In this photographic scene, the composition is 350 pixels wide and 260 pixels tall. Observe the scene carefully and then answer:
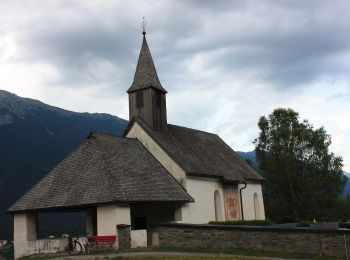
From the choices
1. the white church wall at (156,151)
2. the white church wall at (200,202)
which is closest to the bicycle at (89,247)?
the white church wall at (200,202)

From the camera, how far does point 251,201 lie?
42.2m

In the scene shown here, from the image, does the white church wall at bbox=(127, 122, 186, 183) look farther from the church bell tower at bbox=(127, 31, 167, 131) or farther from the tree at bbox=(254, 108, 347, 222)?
the tree at bbox=(254, 108, 347, 222)

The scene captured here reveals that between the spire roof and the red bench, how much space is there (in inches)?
558

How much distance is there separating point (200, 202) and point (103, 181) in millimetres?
7947

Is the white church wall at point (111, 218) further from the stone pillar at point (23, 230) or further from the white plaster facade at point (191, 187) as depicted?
the stone pillar at point (23, 230)

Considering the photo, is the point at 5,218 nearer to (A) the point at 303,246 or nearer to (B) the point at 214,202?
(B) the point at 214,202

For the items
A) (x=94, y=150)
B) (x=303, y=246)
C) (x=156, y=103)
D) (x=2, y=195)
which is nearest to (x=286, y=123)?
(x=156, y=103)

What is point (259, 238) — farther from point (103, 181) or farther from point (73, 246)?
point (73, 246)

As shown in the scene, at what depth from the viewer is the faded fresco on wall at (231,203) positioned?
37.4 m

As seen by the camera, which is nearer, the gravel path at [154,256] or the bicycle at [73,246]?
the gravel path at [154,256]

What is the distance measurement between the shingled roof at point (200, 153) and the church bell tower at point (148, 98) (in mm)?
684

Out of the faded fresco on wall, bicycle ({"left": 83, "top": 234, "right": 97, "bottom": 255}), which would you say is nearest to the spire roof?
the faded fresco on wall

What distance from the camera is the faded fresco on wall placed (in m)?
37.4

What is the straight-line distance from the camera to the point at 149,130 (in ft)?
118
